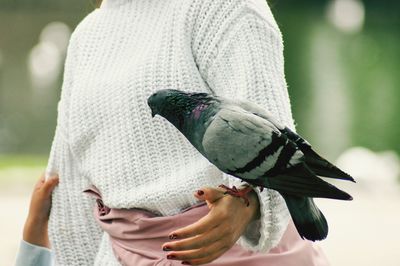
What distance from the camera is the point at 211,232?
0.92 metres

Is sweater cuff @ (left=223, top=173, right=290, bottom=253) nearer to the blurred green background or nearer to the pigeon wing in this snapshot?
the pigeon wing

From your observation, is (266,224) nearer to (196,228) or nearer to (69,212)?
(196,228)

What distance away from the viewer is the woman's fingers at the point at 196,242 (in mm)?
902

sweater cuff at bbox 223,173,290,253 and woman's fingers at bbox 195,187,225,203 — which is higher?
woman's fingers at bbox 195,187,225,203

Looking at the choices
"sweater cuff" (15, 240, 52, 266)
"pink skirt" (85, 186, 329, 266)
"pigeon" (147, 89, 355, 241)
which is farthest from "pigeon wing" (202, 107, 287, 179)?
"sweater cuff" (15, 240, 52, 266)

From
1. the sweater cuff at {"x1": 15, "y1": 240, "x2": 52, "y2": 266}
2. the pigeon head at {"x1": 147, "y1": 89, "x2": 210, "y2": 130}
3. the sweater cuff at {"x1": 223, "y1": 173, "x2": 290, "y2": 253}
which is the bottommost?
the sweater cuff at {"x1": 15, "y1": 240, "x2": 52, "y2": 266}

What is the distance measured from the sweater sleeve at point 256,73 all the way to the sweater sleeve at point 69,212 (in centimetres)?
35

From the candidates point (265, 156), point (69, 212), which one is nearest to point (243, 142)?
point (265, 156)

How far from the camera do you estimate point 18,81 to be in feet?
24.7

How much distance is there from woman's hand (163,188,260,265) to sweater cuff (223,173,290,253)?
49 mm

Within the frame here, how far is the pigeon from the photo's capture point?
0.92 meters

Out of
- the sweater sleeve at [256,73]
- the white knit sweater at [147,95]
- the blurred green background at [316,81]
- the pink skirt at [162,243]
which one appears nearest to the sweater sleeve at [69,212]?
the white knit sweater at [147,95]

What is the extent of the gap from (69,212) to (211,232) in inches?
22.4

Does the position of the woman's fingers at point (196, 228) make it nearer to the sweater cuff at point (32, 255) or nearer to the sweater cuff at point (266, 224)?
the sweater cuff at point (266, 224)
